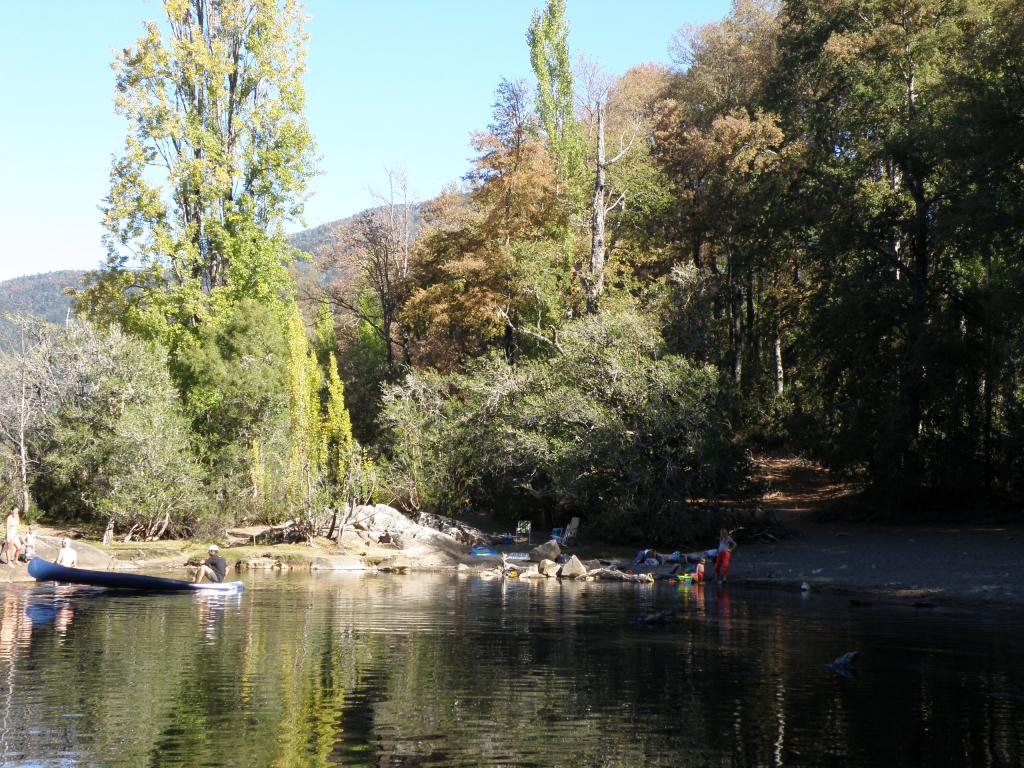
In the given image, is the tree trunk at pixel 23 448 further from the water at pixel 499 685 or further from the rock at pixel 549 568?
the rock at pixel 549 568

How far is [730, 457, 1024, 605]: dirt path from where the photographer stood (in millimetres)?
24625

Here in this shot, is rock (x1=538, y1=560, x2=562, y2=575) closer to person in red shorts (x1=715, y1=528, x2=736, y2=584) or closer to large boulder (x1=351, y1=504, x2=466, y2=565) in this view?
large boulder (x1=351, y1=504, x2=466, y2=565)

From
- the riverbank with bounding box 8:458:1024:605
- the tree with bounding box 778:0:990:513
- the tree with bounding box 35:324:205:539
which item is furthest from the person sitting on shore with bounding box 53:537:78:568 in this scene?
the tree with bounding box 778:0:990:513

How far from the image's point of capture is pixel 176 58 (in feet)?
134

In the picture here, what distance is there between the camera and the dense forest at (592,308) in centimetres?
3259

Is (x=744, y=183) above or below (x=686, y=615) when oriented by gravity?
above

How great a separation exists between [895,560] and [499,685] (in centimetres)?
1753

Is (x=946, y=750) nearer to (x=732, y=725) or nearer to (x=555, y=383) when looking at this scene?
(x=732, y=725)

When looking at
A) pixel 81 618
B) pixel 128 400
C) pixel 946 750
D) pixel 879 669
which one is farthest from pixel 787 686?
pixel 128 400

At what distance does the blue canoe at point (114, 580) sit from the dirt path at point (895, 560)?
44.7ft

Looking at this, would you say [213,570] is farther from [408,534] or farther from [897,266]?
[897,266]

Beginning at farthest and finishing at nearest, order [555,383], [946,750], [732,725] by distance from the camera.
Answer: [555,383]
[732,725]
[946,750]

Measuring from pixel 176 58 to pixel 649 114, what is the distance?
2591 cm

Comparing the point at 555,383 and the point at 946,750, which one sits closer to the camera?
the point at 946,750
